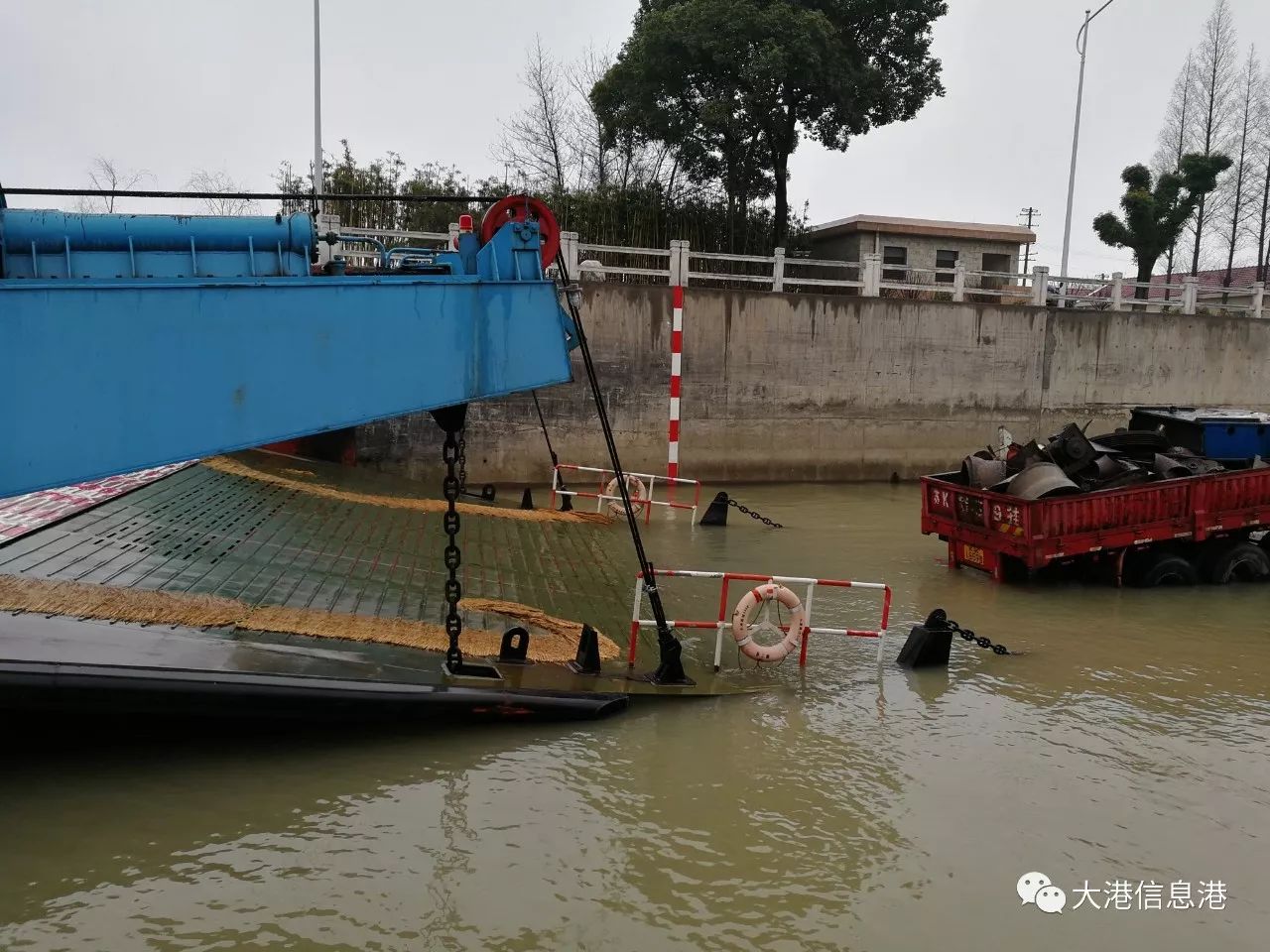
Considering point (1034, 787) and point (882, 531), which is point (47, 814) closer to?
point (1034, 787)

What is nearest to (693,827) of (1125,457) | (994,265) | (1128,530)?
(1128,530)

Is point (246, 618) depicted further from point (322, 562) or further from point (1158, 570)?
point (1158, 570)

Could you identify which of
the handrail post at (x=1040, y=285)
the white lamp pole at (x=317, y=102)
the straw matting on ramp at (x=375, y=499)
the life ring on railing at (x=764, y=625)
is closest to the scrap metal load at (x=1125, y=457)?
the life ring on railing at (x=764, y=625)

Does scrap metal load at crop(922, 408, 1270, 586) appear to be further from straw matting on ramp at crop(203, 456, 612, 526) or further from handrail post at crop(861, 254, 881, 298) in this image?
handrail post at crop(861, 254, 881, 298)

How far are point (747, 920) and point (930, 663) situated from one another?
394 cm

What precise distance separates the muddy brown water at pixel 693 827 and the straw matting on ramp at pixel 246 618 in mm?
822

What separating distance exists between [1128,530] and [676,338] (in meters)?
8.21

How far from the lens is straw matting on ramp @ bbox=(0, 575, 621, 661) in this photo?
5.90 m

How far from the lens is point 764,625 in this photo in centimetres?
720

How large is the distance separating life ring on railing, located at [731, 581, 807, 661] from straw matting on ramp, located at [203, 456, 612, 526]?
566 centimetres

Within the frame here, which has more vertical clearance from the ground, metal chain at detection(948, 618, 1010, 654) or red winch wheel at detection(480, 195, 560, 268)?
red winch wheel at detection(480, 195, 560, 268)

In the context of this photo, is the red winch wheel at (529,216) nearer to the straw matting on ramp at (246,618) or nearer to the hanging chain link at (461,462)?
the hanging chain link at (461,462)

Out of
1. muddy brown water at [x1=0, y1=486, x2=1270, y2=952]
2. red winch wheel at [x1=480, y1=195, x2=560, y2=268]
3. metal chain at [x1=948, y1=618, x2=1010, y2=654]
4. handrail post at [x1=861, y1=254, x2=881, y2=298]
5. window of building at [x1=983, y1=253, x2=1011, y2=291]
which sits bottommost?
muddy brown water at [x1=0, y1=486, x2=1270, y2=952]

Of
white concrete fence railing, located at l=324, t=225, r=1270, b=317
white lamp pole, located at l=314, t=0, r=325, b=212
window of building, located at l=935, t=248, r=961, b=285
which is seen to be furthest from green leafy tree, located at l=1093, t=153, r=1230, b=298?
white lamp pole, located at l=314, t=0, r=325, b=212
